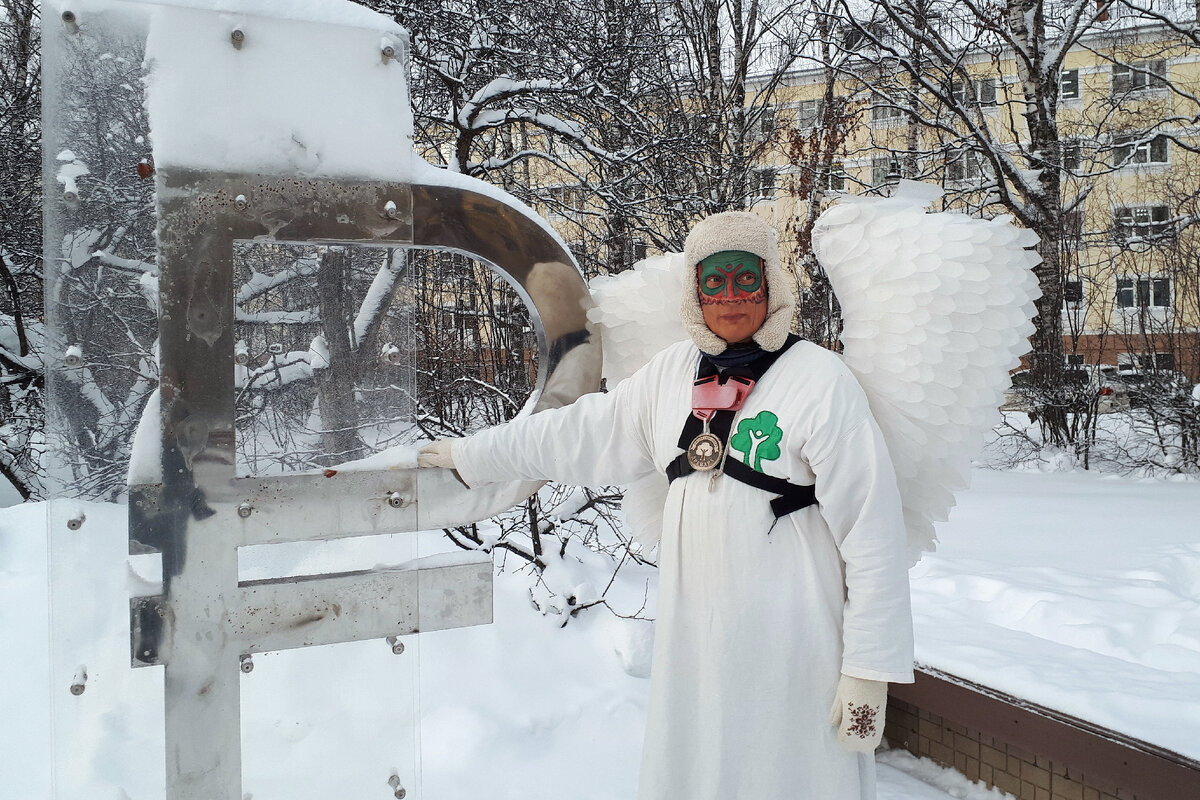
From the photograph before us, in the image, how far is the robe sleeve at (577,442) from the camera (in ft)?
6.59

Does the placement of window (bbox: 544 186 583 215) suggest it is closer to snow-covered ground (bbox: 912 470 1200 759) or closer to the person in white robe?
snow-covered ground (bbox: 912 470 1200 759)

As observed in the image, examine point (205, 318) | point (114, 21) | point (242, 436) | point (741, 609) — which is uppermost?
point (114, 21)

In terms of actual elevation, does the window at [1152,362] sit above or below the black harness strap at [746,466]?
above

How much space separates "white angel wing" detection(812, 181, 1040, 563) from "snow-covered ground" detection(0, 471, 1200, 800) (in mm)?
1220

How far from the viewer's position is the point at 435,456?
1975 mm

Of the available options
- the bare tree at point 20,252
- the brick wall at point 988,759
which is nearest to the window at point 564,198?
the bare tree at point 20,252

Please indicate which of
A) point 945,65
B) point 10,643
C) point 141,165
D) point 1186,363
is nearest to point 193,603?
point 141,165

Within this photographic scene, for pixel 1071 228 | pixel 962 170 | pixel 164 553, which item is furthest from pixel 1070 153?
pixel 164 553

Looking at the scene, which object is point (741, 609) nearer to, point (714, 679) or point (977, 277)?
point (714, 679)

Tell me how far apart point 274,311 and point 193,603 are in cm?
63

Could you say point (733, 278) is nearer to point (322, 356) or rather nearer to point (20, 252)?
point (322, 356)

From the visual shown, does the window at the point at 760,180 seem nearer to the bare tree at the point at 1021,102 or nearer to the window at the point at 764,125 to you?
the window at the point at 764,125

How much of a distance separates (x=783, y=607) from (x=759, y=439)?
1.22 feet

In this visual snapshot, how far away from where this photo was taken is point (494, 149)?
6.45 metres
